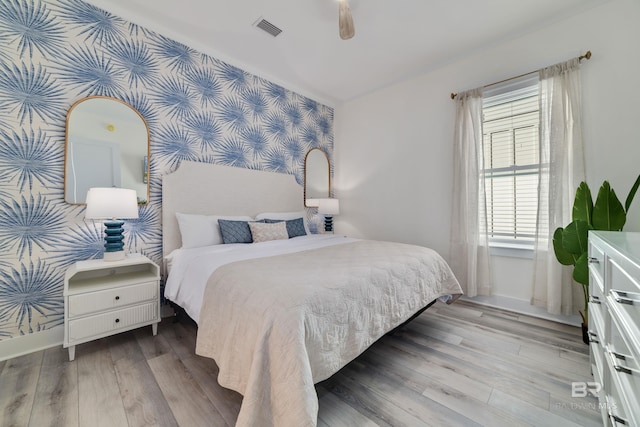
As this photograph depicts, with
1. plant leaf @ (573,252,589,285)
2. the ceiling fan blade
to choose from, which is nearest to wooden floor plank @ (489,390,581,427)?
plant leaf @ (573,252,589,285)

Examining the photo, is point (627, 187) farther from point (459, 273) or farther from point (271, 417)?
point (271, 417)

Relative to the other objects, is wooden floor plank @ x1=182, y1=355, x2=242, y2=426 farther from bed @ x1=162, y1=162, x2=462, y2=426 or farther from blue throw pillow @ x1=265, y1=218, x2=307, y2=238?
blue throw pillow @ x1=265, y1=218, x2=307, y2=238

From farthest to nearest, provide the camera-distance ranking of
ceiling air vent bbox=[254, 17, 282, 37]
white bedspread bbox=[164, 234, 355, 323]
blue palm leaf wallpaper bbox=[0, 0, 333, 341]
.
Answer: ceiling air vent bbox=[254, 17, 282, 37] < blue palm leaf wallpaper bbox=[0, 0, 333, 341] < white bedspread bbox=[164, 234, 355, 323]

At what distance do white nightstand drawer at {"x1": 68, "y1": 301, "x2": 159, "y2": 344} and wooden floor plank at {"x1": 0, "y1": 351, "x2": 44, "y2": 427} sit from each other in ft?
0.85

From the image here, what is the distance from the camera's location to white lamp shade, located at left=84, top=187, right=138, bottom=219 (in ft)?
6.10

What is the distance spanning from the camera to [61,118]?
2.03 m

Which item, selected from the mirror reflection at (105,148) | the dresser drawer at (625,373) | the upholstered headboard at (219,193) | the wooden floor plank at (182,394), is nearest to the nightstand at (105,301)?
the wooden floor plank at (182,394)

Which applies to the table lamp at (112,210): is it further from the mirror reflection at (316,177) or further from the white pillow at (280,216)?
the mirror reflection at (316,177)

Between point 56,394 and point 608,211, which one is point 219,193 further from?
point 608,211

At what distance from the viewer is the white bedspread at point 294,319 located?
1016 mm

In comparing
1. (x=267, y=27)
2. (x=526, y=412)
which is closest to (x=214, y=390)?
(x=526, y=412)

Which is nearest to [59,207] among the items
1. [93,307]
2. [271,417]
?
[93,307]

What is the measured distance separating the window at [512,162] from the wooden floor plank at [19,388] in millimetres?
3794

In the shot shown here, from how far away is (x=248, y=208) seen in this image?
10.4ft
